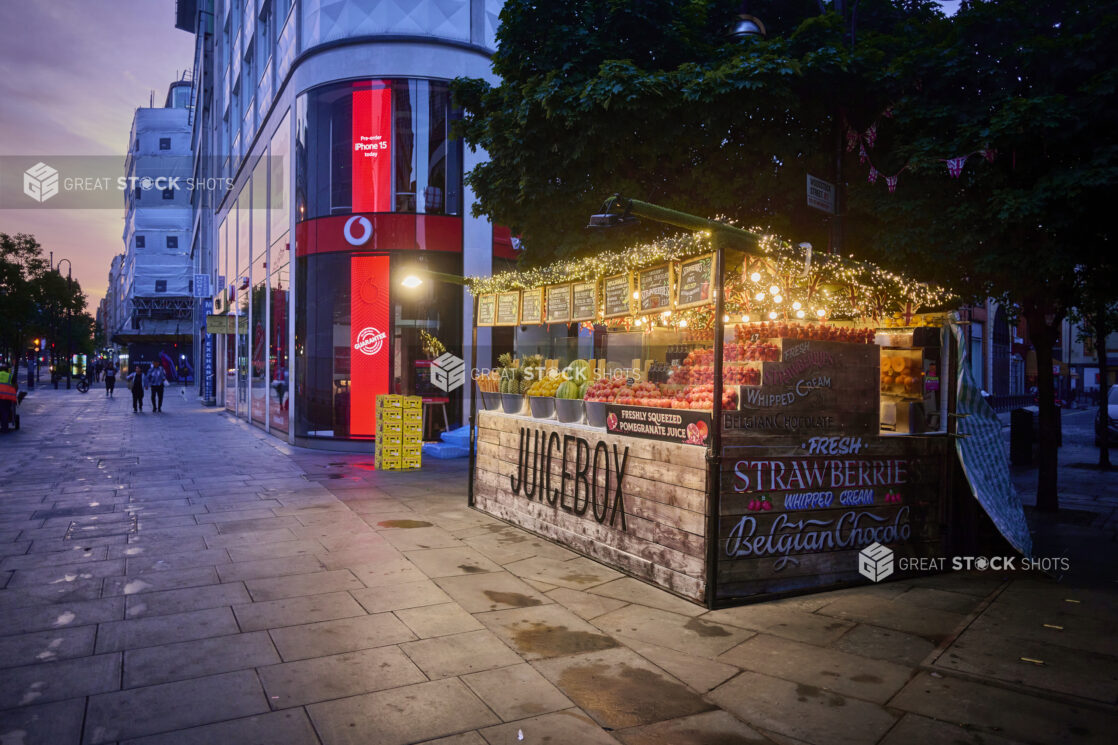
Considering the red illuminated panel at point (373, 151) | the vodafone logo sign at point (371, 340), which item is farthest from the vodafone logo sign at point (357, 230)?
the vodafone logo sign at point (371, 340)

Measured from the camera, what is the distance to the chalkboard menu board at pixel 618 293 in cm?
737

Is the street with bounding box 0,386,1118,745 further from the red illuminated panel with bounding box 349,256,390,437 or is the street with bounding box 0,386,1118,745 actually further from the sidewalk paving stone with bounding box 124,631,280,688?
the red illuminated panel with bounding box 349,256,390,437

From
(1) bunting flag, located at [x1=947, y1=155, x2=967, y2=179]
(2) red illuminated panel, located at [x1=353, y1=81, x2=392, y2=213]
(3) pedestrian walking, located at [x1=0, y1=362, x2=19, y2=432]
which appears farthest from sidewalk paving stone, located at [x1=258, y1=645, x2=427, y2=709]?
(3) pedestrian walking, located at [x1=0, y1=362, x2=19, y2=432]

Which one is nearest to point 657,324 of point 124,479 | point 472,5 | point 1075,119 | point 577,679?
point 1075,119

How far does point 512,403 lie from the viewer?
30.0 feet

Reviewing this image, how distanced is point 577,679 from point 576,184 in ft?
24.9

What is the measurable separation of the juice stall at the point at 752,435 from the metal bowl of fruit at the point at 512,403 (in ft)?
0.96

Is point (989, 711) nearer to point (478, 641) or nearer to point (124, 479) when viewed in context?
point (478, 641)

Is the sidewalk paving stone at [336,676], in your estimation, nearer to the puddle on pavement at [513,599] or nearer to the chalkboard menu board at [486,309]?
the puddle on pavement at [513,599]

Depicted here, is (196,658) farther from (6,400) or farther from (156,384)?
(156,384)

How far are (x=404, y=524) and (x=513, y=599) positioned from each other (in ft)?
10.1

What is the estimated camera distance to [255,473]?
12.6 meters

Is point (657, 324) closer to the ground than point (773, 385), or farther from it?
farther from it

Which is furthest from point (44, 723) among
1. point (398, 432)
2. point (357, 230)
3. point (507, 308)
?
point (357, 230)
